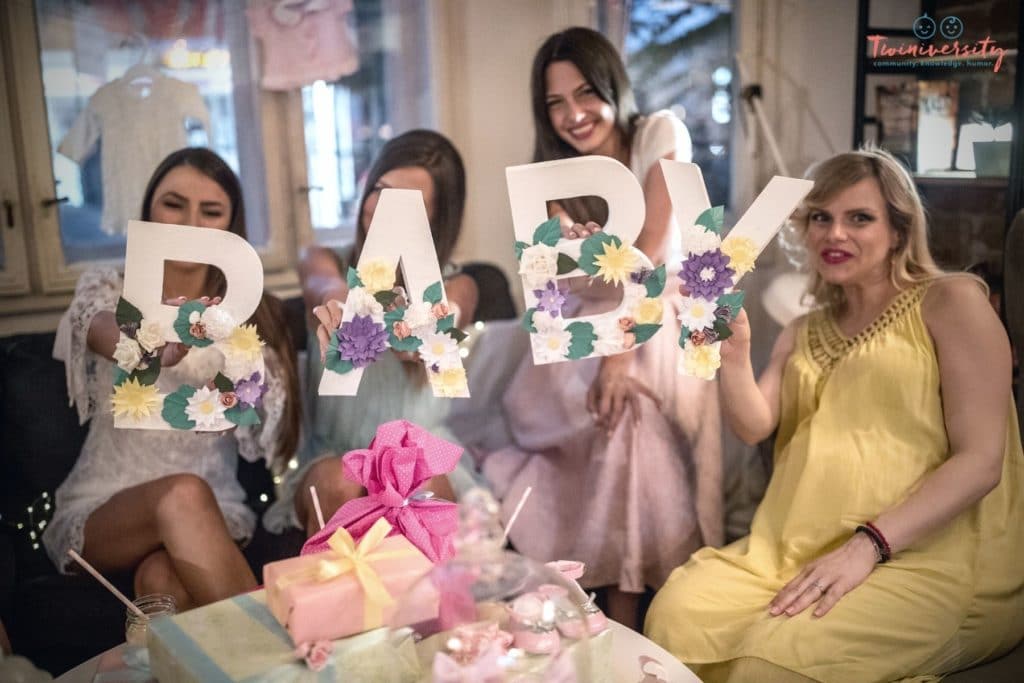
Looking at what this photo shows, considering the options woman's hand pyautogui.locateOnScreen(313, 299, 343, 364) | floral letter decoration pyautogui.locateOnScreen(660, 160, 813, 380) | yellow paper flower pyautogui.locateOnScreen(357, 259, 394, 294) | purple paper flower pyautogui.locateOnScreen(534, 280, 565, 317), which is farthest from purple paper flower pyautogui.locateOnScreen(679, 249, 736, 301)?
woman's hand pyautogui.locateOnScreen(313, 299, 343, 364)

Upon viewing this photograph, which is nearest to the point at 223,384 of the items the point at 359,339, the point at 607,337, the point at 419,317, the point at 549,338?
the point at 359,339

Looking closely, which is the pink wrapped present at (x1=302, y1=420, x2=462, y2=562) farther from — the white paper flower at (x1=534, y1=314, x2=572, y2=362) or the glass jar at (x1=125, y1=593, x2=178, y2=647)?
the white paper flower at (x1=534, y1=314, x2=572, y2=362)

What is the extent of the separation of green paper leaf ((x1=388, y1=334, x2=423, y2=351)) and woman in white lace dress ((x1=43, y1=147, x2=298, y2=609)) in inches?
14.5

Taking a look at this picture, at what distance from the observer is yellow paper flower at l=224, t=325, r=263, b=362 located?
1621 millimetres

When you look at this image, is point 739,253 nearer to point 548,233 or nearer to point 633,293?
point 633,293

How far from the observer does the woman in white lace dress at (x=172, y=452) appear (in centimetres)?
180

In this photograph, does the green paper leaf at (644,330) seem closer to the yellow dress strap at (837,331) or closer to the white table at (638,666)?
the yellow dress strap at (837,331)

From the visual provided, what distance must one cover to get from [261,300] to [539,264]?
2.25ft

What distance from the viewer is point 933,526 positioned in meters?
1.57

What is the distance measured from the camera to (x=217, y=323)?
160 centimetres

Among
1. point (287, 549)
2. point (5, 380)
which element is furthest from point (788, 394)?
point (5, 380)

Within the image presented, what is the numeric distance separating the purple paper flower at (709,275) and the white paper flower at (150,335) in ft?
3.01

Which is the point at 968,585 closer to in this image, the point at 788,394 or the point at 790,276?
the point at 788,394

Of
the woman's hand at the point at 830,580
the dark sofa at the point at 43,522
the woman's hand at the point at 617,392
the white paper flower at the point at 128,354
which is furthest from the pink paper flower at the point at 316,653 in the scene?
the woman's hand at the point at 617,392
